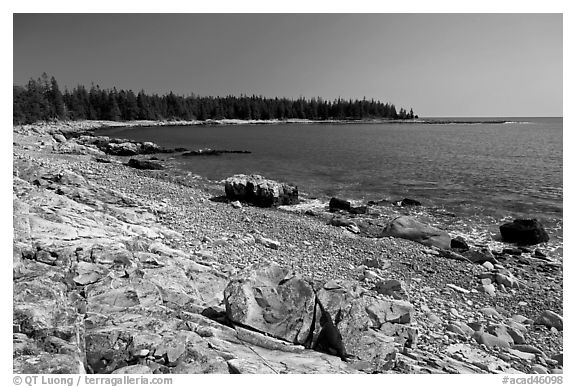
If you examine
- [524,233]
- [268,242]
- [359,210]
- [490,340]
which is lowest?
[490,340]

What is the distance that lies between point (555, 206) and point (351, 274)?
21021mm

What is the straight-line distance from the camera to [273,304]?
21.7 feet

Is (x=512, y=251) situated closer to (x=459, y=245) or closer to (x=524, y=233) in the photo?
(x=524, y=233)

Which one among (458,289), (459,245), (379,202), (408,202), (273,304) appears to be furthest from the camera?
(379,202)

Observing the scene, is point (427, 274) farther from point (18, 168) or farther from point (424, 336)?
point (18, 168)

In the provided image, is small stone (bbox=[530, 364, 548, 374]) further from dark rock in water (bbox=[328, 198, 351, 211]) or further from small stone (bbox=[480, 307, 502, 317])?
dark rock in water (bbox=[328, 198, 351, 211])

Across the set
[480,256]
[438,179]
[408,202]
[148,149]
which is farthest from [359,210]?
[148,149]

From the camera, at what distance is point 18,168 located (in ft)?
51.9

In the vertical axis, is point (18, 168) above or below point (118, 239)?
above

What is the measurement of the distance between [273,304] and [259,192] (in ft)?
52.5

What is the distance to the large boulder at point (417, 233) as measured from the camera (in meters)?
15.9

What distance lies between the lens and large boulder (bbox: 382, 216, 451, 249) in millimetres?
15883

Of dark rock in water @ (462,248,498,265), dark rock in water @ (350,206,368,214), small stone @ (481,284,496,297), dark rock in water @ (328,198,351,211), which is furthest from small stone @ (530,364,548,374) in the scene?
dark rock in water @ (328,198,351,211)
